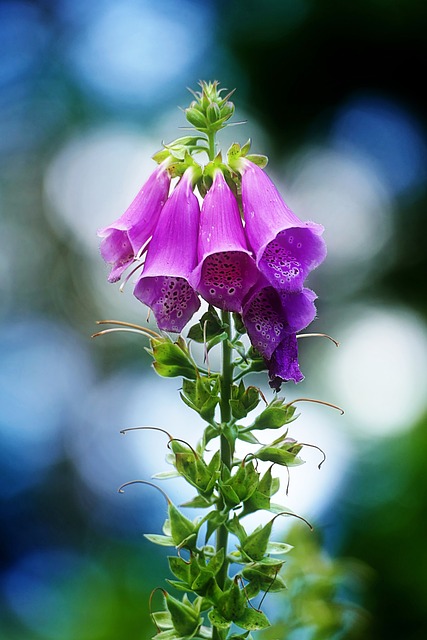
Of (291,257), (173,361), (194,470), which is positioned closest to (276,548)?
(194,470)

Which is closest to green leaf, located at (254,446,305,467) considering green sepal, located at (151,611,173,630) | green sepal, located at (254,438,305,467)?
green sepal, located at (254,438,305,467)

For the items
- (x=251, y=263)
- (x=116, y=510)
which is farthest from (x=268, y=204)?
(x=116, y=510)

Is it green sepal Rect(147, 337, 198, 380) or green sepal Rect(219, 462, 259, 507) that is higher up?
green sepal Rect(147, 337, 198, 380)

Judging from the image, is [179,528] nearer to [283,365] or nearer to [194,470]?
[194,470]

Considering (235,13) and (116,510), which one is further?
(235,13)

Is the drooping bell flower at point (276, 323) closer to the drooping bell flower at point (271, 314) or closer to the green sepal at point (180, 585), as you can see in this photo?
the drooping bell flower at point (271, 314)

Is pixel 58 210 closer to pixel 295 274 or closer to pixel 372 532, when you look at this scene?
pixel 372 532

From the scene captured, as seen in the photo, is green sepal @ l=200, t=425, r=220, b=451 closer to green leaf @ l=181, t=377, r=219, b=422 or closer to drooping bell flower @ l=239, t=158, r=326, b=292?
green leaf @ l=181, t=377, r=219, b=422

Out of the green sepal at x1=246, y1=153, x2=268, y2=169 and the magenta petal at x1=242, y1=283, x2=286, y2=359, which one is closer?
the magenta petal at x1=242, y1=283, x2=286, y2=359
